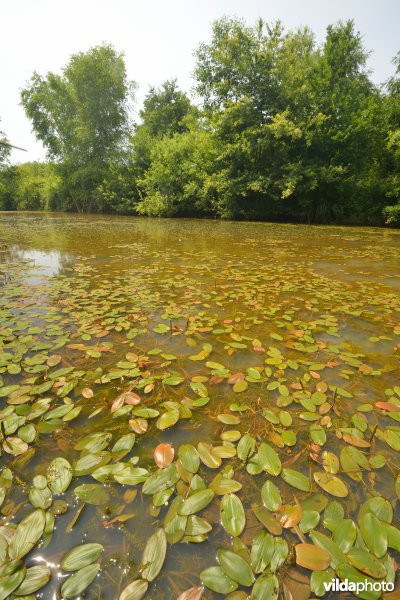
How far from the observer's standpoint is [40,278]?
12.5ft

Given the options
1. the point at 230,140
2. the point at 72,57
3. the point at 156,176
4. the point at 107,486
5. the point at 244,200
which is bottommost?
the point at 107,486

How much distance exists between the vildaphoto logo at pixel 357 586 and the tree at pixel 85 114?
25.1 m

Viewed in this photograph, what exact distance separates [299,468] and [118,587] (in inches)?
29.3

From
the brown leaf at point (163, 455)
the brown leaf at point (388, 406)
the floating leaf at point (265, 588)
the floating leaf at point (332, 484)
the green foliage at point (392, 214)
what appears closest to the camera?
the floating leaf at point (265, 588)

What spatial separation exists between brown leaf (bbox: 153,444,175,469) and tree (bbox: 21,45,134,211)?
24481 mm

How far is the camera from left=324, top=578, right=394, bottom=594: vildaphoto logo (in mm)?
768

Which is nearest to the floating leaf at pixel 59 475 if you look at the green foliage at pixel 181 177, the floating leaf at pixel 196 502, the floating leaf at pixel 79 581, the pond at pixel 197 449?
the pond at pixel 197 449

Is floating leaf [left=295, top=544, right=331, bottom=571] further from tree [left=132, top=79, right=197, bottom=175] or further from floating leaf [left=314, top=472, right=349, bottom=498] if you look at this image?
tree [left=132, top=79, right=197, bottom=175]

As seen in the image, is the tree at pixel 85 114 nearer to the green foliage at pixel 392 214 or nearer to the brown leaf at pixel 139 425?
the green foliage at pixel 392 214

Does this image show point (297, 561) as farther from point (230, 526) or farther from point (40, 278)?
point (40, 278)

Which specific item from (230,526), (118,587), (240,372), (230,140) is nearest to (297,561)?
(230,526)

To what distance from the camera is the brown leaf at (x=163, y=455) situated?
113cm


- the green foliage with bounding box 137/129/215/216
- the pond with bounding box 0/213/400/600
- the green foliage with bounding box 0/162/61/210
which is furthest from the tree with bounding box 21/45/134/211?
the pond with bounding box 0/213/400/600

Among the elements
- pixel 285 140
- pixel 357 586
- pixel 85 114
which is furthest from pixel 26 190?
pixel 357 586
